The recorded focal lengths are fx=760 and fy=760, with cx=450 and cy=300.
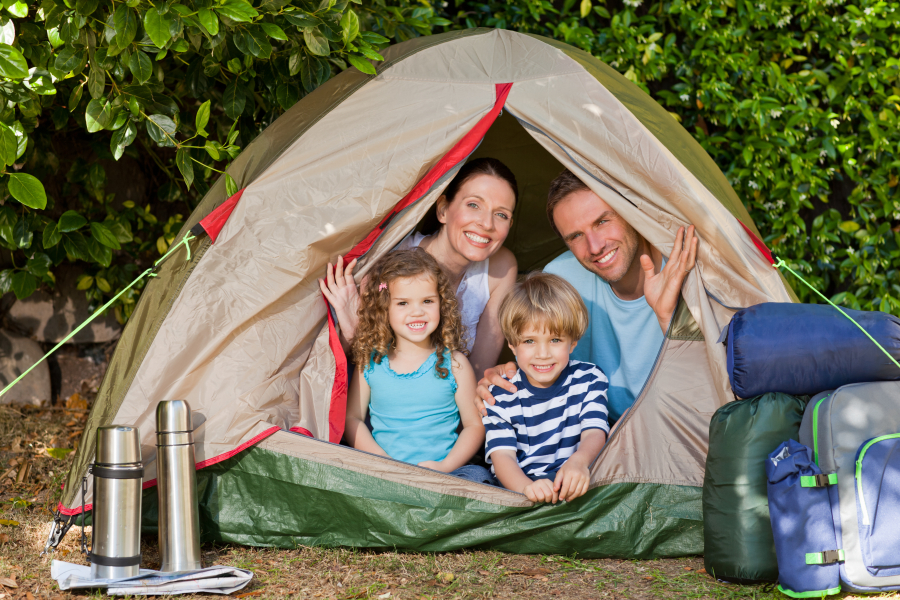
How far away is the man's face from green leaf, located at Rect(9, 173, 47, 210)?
1.59 m

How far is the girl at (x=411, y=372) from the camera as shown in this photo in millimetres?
2432

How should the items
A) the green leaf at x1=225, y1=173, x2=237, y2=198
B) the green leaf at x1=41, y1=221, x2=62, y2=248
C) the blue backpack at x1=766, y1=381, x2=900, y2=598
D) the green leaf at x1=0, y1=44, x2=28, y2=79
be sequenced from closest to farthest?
1. the blue backpack at x1=766, y1=381, x2=900, y2=598
2. the green leaf at x1=0, y1=44, x2=28, y2=79
3. the green leaf at x1=225, y1=173, x2=237, y2=198
4. the green leaf at x1=41, y1=221, x2=62, y2=248

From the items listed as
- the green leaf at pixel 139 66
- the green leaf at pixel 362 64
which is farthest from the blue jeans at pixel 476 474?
the green leaf at pixel 139 66

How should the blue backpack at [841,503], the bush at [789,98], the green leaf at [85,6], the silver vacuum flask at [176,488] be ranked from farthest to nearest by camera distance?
the bush at [789,98], the green leaf at [85,6], the silver vacuum flask at [176,488], the blue backpack at [841,503]

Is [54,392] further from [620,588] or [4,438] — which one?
[620,588]

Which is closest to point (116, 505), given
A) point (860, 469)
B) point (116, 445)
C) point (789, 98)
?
point (116, 445)

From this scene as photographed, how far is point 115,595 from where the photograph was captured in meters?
1.79

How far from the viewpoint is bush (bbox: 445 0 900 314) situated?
11.5 feet

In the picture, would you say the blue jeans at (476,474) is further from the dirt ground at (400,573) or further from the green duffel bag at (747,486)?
the green duffel bag at (747,486)

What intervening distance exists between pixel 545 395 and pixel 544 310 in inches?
10.5

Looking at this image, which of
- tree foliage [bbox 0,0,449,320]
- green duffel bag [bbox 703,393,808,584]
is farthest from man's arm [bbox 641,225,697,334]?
tree foliage [bbox 0,0,449,320]

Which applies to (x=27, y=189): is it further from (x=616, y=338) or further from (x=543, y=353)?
(x=616, y=338)

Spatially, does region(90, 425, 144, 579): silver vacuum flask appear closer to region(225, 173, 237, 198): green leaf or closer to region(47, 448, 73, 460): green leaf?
region(225, 173, 237, 198): green leaf

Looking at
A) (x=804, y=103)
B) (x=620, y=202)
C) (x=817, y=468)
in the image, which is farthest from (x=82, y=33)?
(x=804, y=103)
